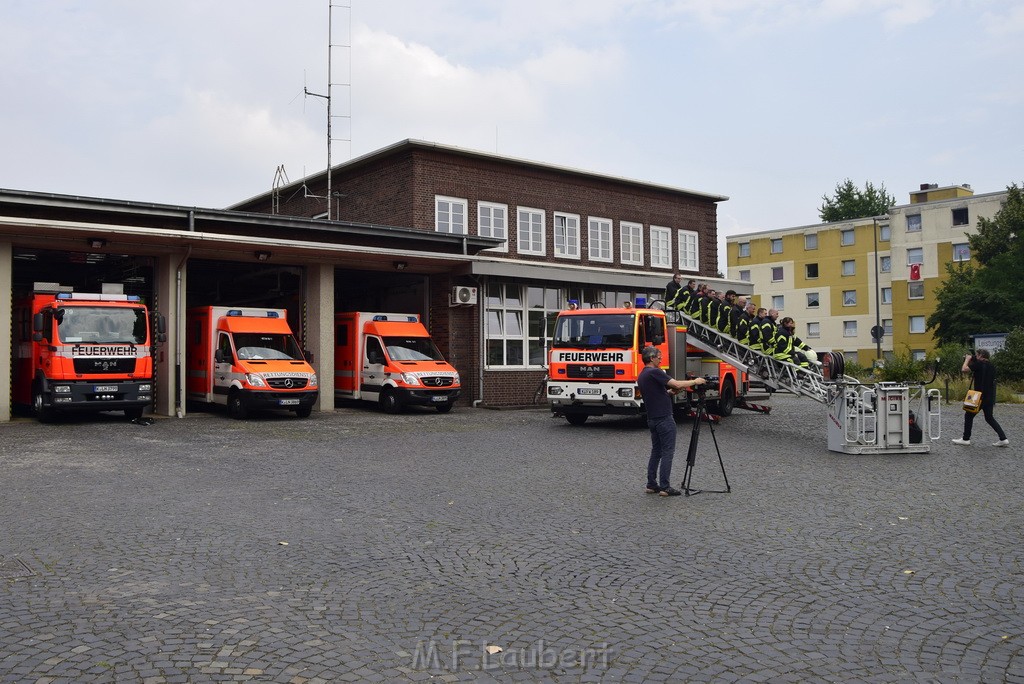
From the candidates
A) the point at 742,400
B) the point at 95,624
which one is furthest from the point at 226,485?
the point at 742,400

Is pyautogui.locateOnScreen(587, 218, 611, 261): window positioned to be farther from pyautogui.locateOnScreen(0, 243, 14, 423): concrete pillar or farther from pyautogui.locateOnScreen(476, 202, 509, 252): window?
pyautogui.locateOnScreen(0, 243, 14, 423): concrete pillar

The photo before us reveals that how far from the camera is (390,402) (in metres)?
22.8

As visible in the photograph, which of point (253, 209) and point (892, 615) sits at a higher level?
point (253, 209)

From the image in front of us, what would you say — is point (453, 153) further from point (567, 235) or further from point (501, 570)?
point (501, 570)

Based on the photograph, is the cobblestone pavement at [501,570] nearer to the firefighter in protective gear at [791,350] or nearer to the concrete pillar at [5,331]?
the firefighter in protective gear at [791,350]

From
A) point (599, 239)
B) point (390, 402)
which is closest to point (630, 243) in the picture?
point (599, 239)

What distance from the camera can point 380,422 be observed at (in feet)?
65.6

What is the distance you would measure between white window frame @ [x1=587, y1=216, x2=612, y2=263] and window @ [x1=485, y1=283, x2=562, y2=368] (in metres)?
4.48

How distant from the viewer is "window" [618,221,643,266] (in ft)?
109

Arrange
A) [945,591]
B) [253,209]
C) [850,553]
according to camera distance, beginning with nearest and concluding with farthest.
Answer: [945,591]
[850,553]
[253,209]

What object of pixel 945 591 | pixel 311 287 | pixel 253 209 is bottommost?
pixel 945 591

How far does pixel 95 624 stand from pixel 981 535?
293 inches

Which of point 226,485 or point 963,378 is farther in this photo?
point 963,378

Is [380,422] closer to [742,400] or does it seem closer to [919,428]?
[742,400]
